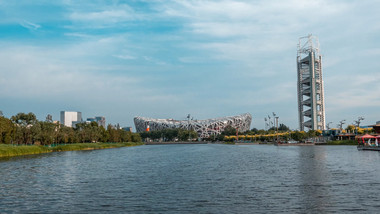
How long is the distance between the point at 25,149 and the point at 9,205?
45.3 metres

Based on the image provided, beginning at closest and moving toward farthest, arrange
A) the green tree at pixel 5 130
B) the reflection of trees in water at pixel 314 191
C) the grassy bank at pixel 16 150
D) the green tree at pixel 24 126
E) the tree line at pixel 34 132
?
the reflection of trees in water at pixel 314 191 < the grassy bank at pixel 16 150 < the green tree at pixel 5 130 < the tree line at pixel 34 132 < the green tree at pixel 24 126

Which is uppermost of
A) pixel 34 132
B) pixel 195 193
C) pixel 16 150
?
pixel 34 132

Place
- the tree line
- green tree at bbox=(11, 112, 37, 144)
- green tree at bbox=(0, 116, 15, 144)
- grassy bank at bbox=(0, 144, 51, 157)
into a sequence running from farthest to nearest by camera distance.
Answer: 1. green tree at bbox=(11, 112, 37, 144)
2. the tree line
3. green tree at bbox=(0, 116, 15, 144)
4. grassy bank at bbox=(0, 144, 51, 157)

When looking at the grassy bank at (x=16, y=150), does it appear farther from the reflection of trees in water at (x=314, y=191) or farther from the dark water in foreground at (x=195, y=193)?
the reflection of trees in water at (x=314, y=191)

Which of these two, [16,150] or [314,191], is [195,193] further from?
[16,150]

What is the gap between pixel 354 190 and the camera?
20.0 metres

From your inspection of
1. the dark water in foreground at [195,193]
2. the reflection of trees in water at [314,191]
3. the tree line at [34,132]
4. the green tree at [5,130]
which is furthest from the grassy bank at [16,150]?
the reflection of trees in water at [314,191]

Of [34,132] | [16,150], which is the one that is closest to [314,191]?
[16,150]

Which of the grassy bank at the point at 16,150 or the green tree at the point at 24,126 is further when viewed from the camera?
the green tree at the point at 24,126

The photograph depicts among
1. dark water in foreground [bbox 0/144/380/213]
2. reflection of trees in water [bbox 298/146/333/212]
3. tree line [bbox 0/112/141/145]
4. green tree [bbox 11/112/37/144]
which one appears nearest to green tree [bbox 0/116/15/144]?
tree line [bbox 0/112/141/145]

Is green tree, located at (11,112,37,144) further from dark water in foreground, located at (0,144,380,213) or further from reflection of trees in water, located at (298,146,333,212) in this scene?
reflection of trees in water, located at (298,146,333,212)

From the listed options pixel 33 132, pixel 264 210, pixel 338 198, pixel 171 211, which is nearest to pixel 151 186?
pixel 171 211

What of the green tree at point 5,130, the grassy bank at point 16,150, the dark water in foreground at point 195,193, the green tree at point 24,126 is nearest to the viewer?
the dark water in foreground at point 195,193

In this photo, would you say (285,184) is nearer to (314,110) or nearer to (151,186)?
(151,186)
